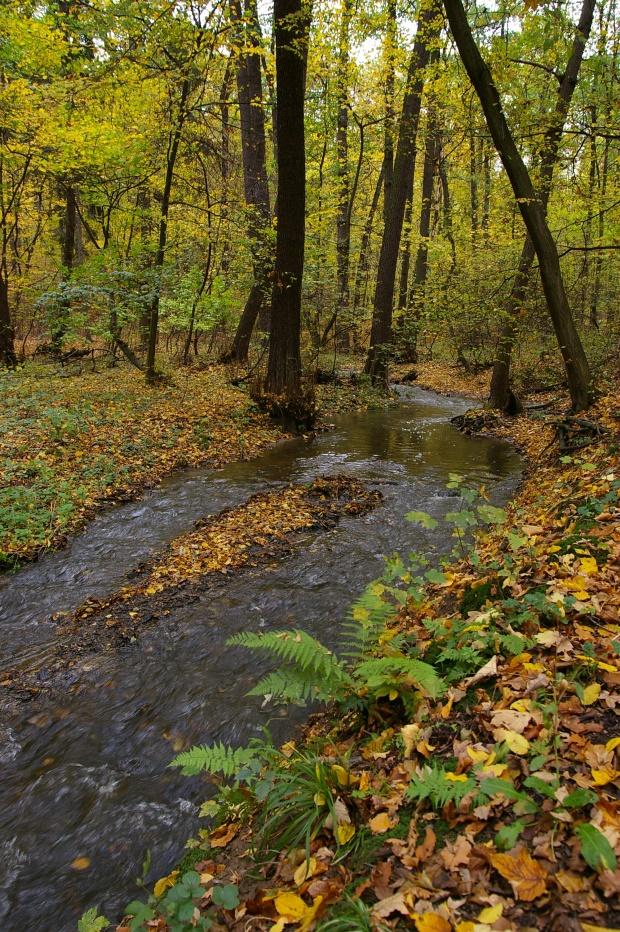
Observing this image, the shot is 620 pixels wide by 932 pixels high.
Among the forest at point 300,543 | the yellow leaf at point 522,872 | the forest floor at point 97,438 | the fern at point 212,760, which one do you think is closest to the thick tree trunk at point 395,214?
the forest at point 300,543

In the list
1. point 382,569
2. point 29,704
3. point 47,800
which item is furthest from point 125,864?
point 382,569

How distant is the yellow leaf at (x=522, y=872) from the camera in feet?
5.60

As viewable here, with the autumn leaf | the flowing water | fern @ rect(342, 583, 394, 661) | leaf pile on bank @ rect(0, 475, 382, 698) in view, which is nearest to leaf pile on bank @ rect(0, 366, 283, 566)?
the flowing water

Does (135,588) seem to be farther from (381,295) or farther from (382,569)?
(381,295)

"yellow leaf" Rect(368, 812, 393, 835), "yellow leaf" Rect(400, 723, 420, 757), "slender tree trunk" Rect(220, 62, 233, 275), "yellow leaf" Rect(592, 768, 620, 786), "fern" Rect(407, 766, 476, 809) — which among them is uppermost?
"slender tree trunk" Rect(220, 62, 233, 275)

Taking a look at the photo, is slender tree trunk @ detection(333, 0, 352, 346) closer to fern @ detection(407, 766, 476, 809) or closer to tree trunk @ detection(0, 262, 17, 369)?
tree trunk @ detection(0, 262, 17, 369)

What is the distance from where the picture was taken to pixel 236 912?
2.10 meters

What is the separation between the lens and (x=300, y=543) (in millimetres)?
6602

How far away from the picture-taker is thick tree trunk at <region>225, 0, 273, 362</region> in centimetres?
1259

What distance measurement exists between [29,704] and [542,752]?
3744 millimetres

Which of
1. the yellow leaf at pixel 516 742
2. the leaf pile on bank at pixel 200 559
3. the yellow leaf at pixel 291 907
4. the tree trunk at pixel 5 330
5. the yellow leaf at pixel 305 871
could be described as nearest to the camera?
the yellow leaf at pixel 291 907

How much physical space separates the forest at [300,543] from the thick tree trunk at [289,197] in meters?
0.07

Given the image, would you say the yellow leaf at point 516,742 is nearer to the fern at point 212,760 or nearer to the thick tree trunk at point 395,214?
the fern at point 212,760

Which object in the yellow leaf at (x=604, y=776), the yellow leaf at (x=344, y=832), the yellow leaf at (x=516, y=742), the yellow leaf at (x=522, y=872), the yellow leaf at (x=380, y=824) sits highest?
the yellow leaf at (x=604, y=776)
